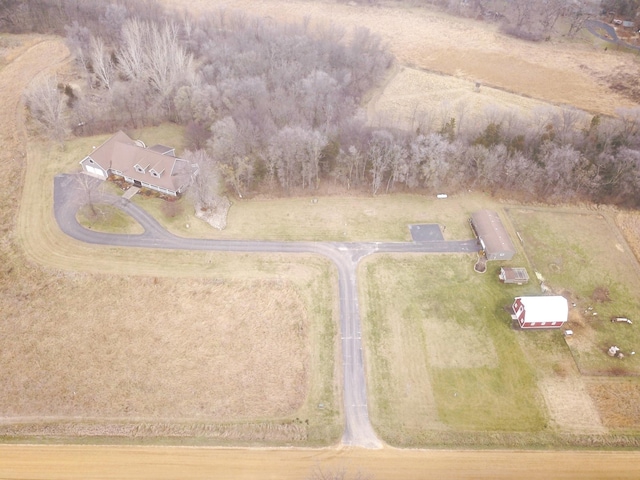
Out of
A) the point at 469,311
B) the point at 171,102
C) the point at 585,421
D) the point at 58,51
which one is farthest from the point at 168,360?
the point at 58,51

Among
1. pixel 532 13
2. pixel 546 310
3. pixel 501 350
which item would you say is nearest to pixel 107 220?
pixel 501 350

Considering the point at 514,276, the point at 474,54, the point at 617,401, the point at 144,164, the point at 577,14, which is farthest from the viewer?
the point at 577,14

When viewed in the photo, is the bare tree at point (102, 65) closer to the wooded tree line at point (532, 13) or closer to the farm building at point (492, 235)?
the farm building at point (492, 235)

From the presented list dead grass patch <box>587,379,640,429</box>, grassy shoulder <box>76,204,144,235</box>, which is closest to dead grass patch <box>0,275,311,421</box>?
grassy shoulder <box>76,204,144,235</box>

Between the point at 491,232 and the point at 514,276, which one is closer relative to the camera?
the point at 514,276

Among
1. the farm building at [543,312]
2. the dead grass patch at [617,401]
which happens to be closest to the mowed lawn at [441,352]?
the farm building at [543,312]

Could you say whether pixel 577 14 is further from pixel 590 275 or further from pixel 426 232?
pixel 426 232

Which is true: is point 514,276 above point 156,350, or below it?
above
